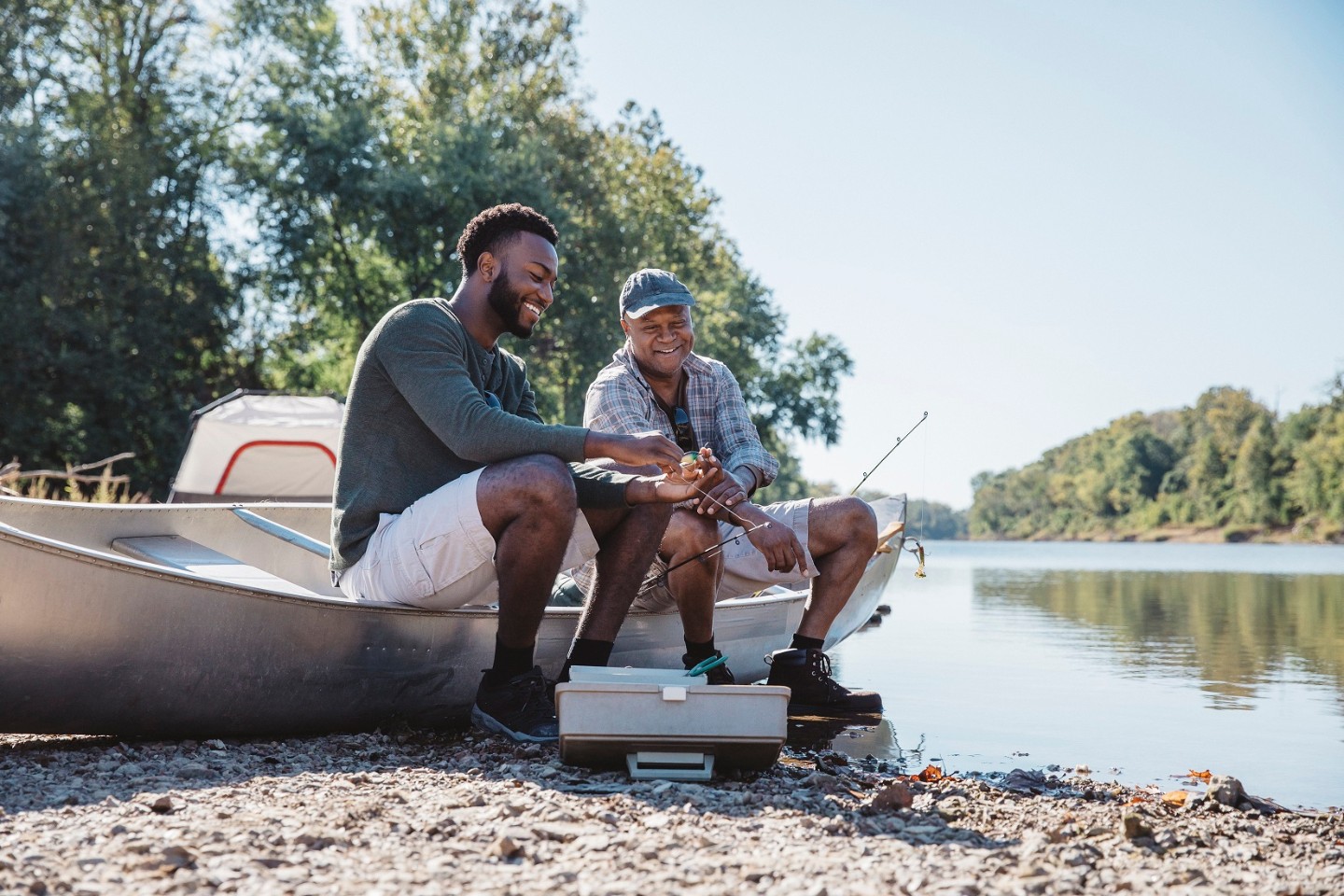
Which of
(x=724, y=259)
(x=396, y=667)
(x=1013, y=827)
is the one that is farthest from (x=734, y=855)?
(x=724, y=259)

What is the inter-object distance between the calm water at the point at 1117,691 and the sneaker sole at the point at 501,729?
3.31ft

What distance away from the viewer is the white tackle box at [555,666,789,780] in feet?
9.68

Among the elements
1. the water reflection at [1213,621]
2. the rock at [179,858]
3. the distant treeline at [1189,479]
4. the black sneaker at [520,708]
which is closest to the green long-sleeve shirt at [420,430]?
the black sneaker at [520,708]

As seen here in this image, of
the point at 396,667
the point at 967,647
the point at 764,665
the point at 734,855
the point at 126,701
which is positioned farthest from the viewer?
the point at 967,647

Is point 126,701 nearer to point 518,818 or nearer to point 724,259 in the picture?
point 518,818

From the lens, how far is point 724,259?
32.5 m

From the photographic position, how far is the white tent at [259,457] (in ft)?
42.6

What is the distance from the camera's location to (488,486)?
11.1 ft

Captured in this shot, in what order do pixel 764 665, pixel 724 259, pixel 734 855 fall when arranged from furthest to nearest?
pixel 724 259 → pixel 764 665 → pixel 734 855

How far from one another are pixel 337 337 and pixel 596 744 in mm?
24382

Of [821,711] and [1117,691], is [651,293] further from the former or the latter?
[1117,691]

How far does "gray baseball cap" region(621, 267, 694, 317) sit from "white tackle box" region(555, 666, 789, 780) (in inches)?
67.1

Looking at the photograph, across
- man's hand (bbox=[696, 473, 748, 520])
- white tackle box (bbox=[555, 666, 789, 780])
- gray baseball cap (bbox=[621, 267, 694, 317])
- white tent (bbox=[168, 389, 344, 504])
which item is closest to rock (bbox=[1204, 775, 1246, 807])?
white tackle box (bbox=[555, 666, 789, 780])

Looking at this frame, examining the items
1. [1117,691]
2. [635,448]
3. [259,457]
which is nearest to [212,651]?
[635,448]
